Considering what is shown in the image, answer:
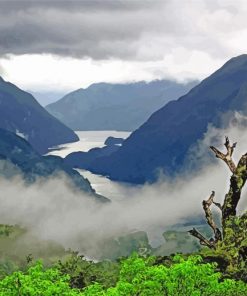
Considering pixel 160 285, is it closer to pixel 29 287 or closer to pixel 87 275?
pixel 29 287

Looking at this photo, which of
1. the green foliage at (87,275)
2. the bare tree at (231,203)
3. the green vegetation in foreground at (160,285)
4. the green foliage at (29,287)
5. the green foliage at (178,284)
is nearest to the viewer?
the green foliage at (29,287)

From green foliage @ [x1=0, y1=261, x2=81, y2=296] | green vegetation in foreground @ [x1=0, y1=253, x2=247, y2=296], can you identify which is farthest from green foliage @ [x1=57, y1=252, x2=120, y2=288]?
green foliage @ [x1=0, y1=261, x2=81, y2=296]

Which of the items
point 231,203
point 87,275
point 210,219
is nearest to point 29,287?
point 210,219

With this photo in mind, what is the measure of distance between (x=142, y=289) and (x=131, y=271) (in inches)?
156

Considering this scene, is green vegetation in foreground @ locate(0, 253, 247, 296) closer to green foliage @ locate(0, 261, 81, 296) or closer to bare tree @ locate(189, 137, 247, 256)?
green foliage @ locate(0, 261, 81, 296)

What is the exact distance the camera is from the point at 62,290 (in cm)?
3659

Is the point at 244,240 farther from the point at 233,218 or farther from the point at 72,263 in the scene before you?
the point at 72,263

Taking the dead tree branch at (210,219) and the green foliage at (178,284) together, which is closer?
the green foliage at (178,284)

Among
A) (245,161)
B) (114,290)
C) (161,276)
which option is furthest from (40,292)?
(245,161)

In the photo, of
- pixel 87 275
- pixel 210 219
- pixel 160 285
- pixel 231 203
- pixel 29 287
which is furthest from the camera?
pixel 87 275

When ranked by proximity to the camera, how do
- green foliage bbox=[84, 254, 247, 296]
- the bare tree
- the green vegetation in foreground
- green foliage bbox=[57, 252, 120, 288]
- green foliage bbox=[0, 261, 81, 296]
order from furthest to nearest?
green foliage bbox=[57, 252, 120, 288], the bare tree, green foliage bbox=[84, 254, 247, 296], the green vegetation in foreground, green foliage bbox=[0, 261, 81, 296]

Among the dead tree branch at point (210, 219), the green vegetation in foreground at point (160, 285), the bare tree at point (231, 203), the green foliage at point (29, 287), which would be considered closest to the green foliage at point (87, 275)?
the dead tree branch at point (210, 219)

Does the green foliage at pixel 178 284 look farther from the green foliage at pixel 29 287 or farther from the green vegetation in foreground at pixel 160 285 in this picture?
the green foliage at pixel 29 287

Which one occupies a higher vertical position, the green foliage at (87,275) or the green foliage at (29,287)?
the green foliage at (87,275)
